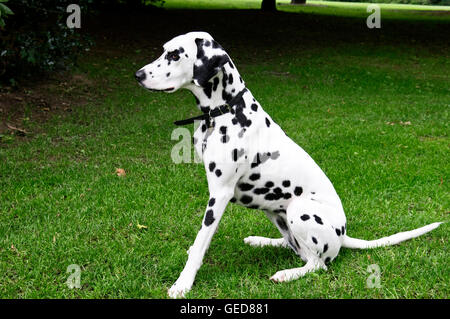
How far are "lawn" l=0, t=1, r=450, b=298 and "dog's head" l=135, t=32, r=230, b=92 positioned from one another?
1.57 metres

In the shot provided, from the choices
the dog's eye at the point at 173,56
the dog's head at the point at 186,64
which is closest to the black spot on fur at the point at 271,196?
the dog's head at the point at 186,64

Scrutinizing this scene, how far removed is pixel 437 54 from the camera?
1792 centimetres

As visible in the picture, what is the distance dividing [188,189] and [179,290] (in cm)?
244

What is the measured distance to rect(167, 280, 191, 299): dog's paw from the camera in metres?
3.56

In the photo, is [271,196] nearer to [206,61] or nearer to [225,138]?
[225,138]

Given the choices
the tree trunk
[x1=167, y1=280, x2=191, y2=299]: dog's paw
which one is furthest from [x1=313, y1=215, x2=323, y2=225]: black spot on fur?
the tree trunk

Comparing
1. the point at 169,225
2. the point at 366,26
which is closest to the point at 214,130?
the point at 169,225

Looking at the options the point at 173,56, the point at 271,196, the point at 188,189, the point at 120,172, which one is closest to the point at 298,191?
the point at 271,196

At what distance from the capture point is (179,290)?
357 centimetres

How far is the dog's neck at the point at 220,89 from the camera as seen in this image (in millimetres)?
3557

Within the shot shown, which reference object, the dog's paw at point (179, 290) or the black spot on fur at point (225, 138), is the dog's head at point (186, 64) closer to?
the black spot on fur at point (225, 138)

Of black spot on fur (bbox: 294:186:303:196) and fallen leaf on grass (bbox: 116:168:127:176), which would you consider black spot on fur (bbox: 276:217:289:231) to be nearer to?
black spot on fur (bbox: 294:186:303:196)

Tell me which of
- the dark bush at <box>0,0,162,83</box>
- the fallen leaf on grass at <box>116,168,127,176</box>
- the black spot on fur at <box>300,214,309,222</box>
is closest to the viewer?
the black spot on fur at <box>300,214,309,222</box>

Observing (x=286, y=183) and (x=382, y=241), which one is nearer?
(x=286, y=183)
